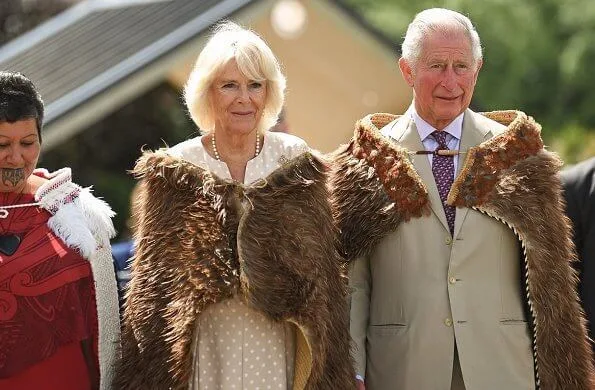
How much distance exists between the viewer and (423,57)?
4.98 meters

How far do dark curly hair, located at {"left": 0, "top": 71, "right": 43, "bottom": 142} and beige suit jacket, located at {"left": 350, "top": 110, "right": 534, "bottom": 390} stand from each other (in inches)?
55.7

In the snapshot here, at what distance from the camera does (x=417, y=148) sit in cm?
506

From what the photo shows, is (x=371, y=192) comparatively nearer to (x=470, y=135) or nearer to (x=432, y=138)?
(x=432, y=138)

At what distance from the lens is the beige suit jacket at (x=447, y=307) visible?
488cm

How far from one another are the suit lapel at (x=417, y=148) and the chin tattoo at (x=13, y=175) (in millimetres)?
1466

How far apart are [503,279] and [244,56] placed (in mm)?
1331

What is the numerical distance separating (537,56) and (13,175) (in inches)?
713

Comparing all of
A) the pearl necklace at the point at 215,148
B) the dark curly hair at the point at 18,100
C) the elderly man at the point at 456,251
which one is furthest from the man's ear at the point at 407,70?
the dark curly hair at the point at 18,100

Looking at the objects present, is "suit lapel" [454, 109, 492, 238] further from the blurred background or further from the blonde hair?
the blurred background

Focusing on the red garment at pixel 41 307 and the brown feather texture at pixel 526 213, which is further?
the brown feather texture at pixel 526 213

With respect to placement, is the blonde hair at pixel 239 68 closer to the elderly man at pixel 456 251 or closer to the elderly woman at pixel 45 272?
the elderly man at pixel 456 251

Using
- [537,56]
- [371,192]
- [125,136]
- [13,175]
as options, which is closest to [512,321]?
[371,192]

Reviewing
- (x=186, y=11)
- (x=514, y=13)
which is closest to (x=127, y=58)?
(x=186, y=11)

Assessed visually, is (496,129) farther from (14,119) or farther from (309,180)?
(14,119)
